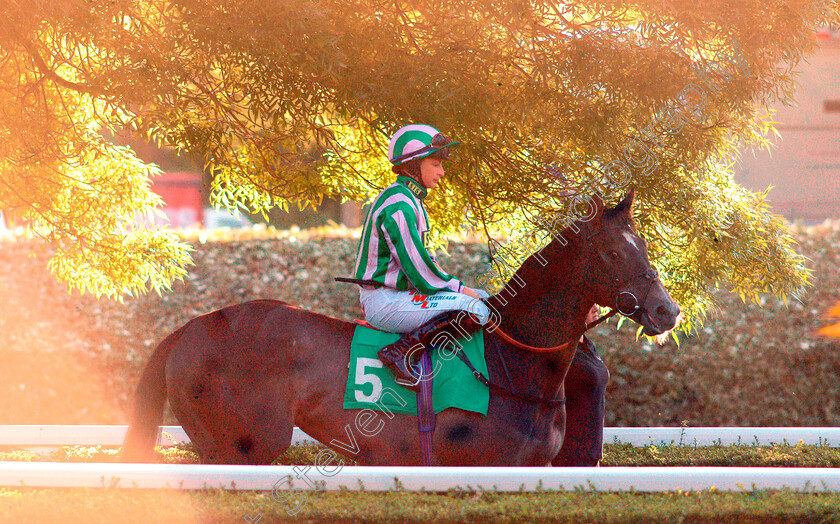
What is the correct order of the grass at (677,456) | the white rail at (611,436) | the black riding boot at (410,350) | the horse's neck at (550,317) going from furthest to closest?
1. the white rail at (611,436)
2. the grass at (677,456)
3. the horse's neck at (550,317)
4. the black riding boot at (410,350)

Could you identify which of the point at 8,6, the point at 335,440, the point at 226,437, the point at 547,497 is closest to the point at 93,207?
the point at 8,6

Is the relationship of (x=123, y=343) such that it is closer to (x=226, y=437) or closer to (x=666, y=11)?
(x=226, y=437)

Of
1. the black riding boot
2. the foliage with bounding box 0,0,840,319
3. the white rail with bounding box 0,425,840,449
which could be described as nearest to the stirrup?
the black riding boot

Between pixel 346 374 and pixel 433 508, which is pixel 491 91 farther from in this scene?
pixel 433 508

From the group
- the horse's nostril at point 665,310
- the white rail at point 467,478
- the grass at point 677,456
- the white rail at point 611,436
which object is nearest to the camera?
the white rail at point 467,478

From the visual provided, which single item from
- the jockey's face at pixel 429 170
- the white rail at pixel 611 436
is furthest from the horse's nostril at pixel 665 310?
the white rail at pixel 611 436

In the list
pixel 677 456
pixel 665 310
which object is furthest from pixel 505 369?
pixel 677 456

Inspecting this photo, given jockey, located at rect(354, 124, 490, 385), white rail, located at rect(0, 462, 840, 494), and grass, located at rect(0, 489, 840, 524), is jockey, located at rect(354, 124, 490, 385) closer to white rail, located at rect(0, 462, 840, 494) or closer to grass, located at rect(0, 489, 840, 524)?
white rail, located at rect(0, 462, 840, 494)

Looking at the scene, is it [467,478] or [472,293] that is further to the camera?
[472,293]

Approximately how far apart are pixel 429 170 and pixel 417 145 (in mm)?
139

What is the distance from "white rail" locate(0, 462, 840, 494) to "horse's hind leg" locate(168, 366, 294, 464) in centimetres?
40

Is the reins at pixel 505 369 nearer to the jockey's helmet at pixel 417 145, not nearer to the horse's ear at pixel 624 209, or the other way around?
the horse's ear at pixel 624 209

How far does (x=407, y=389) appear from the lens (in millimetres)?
3551

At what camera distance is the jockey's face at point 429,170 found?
3.74 m
